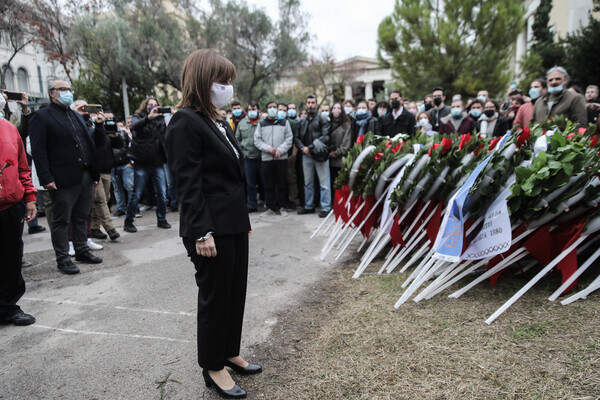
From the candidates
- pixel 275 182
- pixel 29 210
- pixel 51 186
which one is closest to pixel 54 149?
pixel 51 186

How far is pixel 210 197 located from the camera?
7.73 feet

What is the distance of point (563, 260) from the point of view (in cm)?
311

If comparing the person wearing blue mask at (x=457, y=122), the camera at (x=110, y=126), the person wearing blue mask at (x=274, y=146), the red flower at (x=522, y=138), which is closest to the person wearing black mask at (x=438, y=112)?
the person wearing blue mask at (x=457, y=122)

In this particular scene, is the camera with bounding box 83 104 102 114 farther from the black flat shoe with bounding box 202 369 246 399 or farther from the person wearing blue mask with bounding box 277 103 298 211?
the black flat shoe with bounding box 202 369 246 399

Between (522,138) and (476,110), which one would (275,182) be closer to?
(476,110)

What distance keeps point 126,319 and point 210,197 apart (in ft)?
6.46

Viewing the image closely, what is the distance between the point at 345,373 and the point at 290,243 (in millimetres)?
3476

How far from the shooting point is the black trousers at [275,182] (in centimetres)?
812

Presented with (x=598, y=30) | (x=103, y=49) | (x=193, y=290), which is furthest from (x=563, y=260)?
(x=103, y=49)

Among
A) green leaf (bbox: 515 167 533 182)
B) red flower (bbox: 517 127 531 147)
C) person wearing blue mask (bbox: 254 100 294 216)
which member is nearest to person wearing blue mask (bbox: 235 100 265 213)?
person wearing blue mask (bbox: 254 100 294 216)

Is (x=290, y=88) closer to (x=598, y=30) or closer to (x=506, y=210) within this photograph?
(x=598, y=30)

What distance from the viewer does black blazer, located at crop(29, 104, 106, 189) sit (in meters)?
4.68

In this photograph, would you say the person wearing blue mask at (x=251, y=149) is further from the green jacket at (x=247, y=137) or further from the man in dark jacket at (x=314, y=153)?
the man in dark jacket at (x=314, y=153)

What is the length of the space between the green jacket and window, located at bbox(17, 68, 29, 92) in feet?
101
